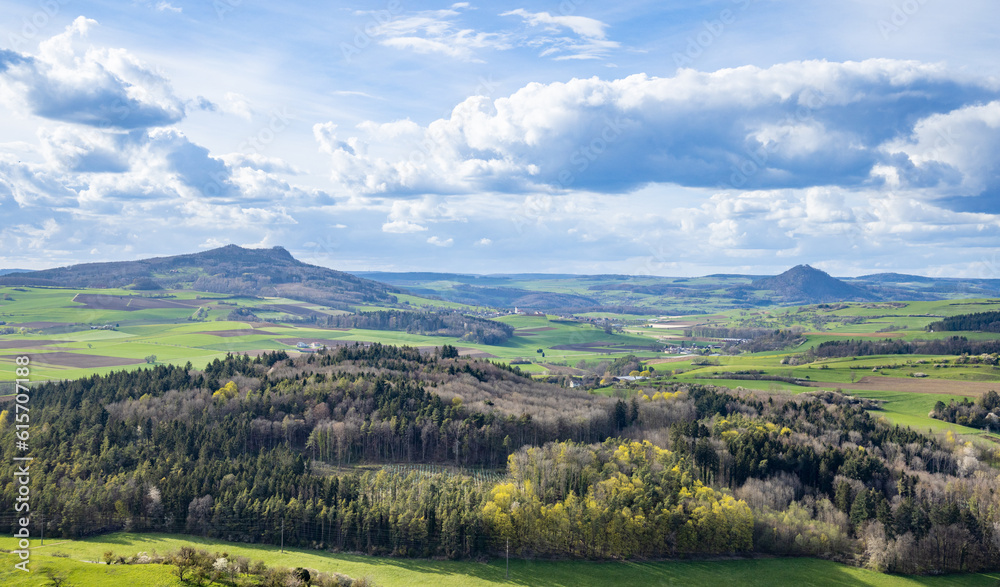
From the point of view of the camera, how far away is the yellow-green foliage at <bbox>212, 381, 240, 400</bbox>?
445 feet

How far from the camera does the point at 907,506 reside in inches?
3686

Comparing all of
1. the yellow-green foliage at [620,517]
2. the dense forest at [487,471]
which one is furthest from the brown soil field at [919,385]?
the yellow-green foliage at [620,517]

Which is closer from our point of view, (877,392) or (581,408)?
(581,408)

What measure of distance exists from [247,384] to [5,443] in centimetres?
4645

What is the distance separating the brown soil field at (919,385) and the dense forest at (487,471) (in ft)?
90.9

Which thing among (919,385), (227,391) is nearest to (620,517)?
(227,391)

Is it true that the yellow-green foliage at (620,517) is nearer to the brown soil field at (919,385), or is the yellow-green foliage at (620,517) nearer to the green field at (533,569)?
the green field at (533,569)

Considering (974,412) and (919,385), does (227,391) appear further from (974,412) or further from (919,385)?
(919,385)

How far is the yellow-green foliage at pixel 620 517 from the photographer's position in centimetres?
8962

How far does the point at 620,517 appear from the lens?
9019 cm

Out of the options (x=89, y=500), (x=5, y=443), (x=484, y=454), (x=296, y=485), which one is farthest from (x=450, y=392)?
(x=5, y=443)

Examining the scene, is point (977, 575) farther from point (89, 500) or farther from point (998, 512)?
point (89, 500)

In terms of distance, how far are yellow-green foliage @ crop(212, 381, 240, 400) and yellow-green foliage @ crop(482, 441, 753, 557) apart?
72.2 meters

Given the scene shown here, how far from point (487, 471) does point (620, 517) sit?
35882 mm
